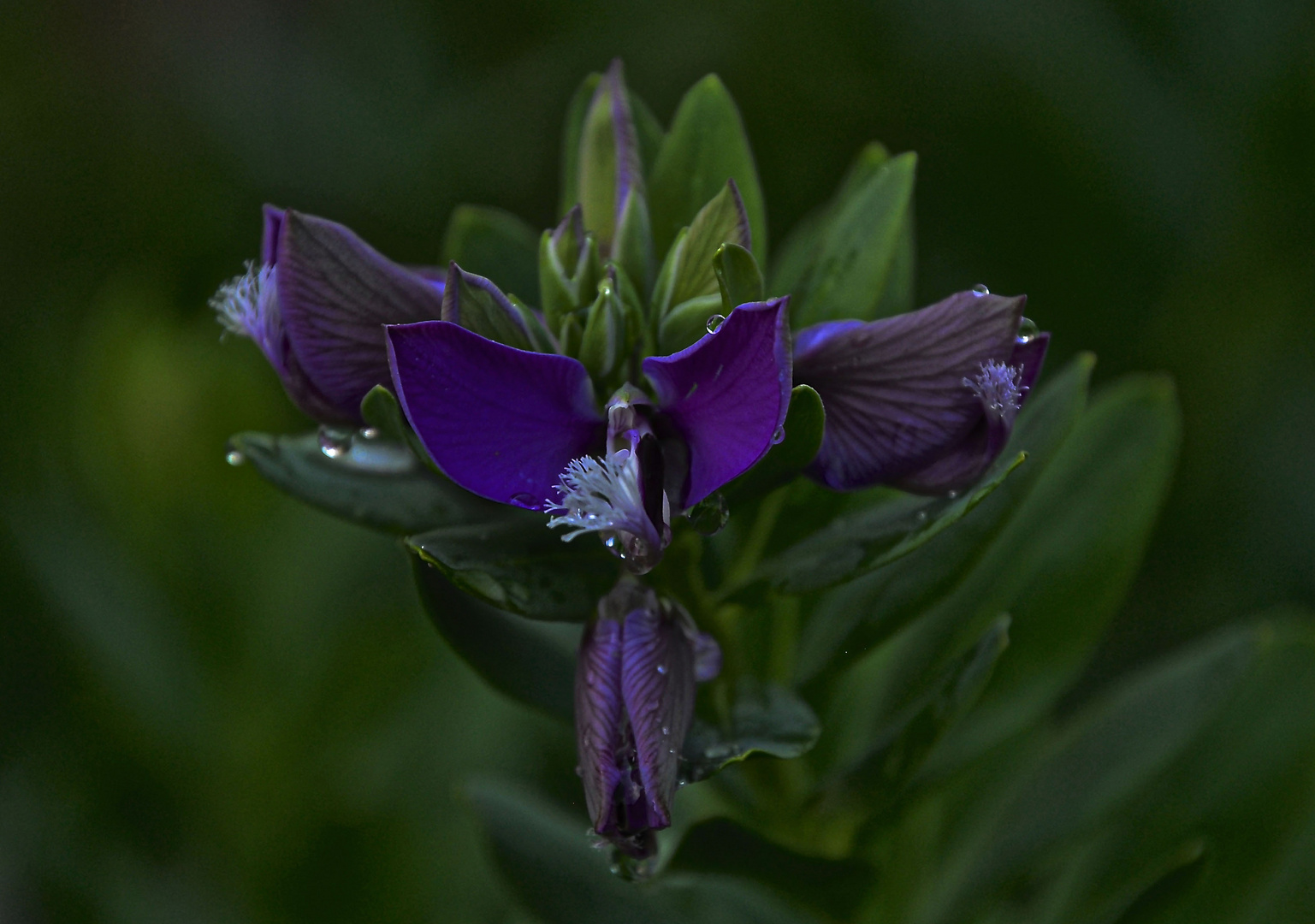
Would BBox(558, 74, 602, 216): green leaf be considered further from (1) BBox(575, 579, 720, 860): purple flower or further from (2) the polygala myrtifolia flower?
(1) BBox(575, 579, 720, 860): purple flower

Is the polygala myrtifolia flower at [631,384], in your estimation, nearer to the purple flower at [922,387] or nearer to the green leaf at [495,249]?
the purple flower at [922,387]

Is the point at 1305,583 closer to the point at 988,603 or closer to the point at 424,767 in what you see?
the point at 988,603

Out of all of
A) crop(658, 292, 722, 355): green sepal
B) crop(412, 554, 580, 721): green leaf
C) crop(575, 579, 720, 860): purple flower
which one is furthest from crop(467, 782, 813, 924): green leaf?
crop(658, 292, 722, 355): green sepal

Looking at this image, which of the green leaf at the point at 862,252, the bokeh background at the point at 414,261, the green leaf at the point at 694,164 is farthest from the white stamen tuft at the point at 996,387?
the bokeh background at the point at 414,261

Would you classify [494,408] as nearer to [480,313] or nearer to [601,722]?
[480,313]

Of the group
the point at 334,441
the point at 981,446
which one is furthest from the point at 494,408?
the point at 981,446
